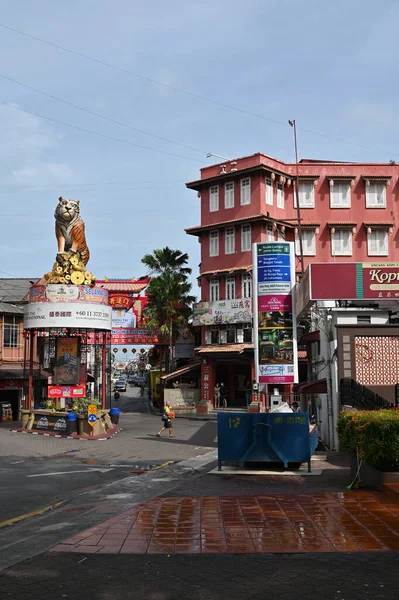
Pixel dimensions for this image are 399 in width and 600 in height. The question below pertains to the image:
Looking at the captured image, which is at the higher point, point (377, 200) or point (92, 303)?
point (377, 200)

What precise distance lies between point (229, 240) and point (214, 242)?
1430 mm

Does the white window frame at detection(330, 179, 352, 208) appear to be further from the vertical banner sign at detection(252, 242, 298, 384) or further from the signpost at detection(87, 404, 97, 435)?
the signpost at detection(87, 404, 97, 435)

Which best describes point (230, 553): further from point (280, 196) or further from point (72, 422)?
point (280, 196)

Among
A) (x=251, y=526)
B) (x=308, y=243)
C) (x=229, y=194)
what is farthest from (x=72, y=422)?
(x=308, y=243)

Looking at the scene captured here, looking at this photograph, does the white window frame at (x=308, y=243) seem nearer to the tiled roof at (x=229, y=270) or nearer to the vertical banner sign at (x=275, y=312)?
the tiled roof at (x=229, y=270)

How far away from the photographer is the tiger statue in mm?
33669

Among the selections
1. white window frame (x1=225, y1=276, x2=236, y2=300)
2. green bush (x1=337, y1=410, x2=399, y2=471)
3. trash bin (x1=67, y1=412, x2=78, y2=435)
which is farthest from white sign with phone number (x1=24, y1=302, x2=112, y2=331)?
green bush (x1=337, y1=410, x2=399, y2=471)

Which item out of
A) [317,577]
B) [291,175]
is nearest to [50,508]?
[317,577]

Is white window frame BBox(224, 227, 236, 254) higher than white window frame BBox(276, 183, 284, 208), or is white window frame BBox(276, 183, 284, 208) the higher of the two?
white window frame BBox(276, 183, 284, 208)

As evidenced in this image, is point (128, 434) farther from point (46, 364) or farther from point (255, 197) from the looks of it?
point (255, 197)

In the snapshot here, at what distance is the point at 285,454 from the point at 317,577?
27.1 feet

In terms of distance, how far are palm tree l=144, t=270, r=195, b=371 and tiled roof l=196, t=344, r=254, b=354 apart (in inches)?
185

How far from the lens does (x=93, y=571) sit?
6.44 metres

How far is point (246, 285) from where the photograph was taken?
144 ft
